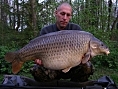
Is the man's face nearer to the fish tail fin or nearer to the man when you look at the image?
the man

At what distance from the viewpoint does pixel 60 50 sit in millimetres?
2391

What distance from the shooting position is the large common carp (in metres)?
2.39

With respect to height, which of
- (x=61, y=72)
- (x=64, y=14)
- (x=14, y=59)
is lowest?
(x=61, y=72)

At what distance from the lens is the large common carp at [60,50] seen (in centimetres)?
239

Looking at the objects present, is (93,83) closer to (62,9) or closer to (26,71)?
(62,9)

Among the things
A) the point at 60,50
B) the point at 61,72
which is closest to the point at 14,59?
the point at 60,50

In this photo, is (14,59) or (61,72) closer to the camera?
(14,59)

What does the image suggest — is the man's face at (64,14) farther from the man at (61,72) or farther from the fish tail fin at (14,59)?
the fish tail fin at (14,59)

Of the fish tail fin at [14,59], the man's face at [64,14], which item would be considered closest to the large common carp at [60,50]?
the fish tail fin at [14,59]

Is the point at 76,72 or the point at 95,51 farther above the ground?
the point at 95,51

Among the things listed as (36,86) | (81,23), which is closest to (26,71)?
(81,23)

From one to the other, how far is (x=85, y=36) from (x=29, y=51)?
513 millimetres

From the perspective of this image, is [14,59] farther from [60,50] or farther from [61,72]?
[61,72]

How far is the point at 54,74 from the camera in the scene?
114 inches
